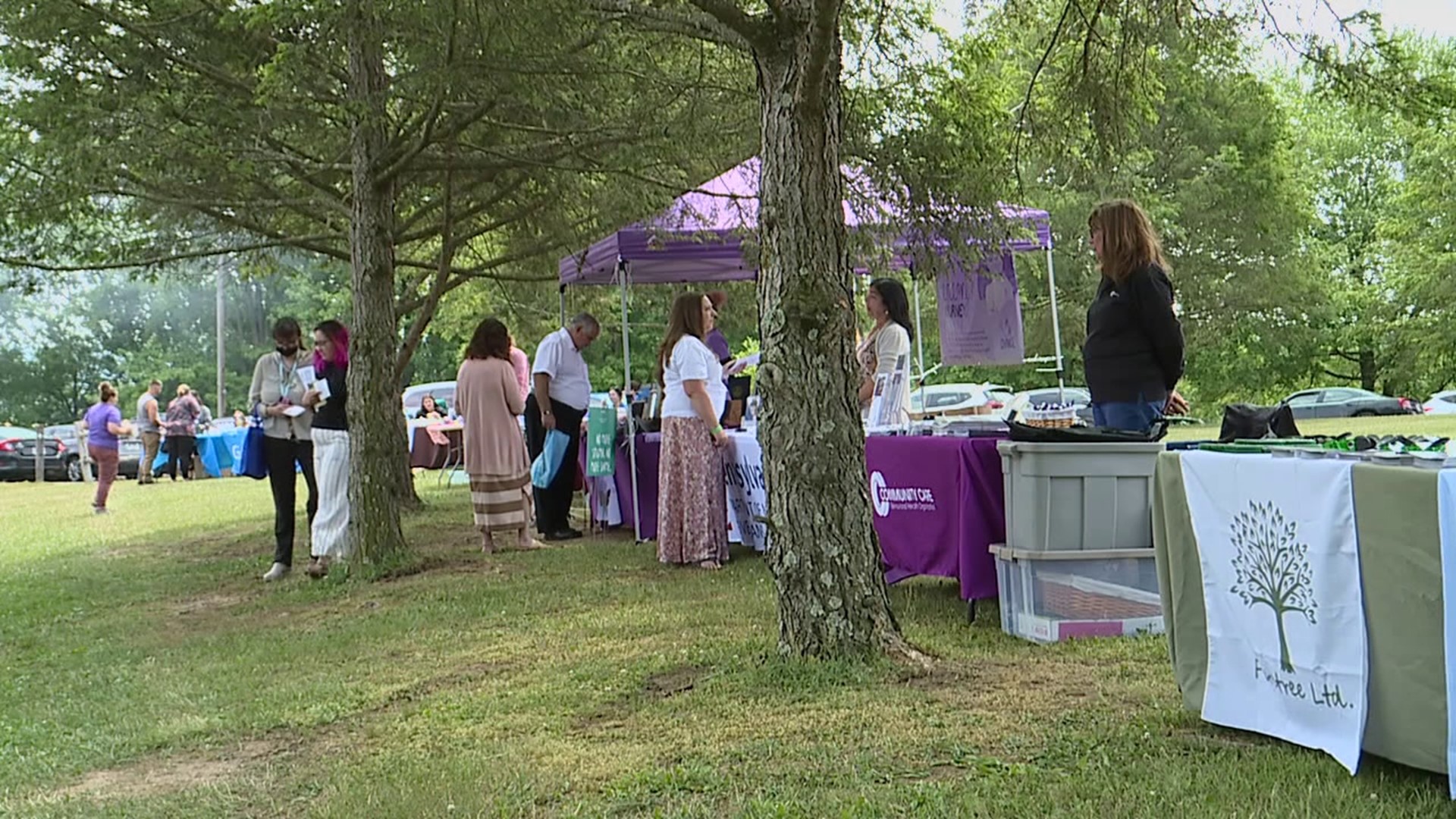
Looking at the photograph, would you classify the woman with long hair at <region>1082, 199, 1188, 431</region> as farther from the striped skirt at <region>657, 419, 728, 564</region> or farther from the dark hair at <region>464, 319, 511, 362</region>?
the dark hair at <region>464, 319, 511, 362</region>

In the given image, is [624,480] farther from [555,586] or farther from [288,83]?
[288,83]

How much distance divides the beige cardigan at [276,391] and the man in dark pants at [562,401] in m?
1.95

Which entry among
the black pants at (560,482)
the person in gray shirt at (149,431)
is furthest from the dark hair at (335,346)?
the person in gray shirt at (149,431)

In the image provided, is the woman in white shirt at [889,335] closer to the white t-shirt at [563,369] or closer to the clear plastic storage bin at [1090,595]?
the clear plastic storage bin at [1090,595]

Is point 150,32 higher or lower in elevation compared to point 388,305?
higher

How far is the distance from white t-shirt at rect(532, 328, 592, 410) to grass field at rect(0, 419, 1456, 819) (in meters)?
2.62

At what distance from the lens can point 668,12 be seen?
5.14 meters

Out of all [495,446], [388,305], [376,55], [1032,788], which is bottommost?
[1032,788]

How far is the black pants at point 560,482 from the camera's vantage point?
33.0ft

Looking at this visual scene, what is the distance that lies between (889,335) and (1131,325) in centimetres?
206

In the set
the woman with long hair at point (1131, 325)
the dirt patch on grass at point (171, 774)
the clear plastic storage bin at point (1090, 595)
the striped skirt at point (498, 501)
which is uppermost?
the woman with long hair at point (1131, 325)

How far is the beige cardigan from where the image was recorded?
8.26 meters

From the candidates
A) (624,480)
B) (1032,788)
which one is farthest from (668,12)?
(624,480)

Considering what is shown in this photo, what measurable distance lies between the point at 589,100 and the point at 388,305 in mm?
1969
